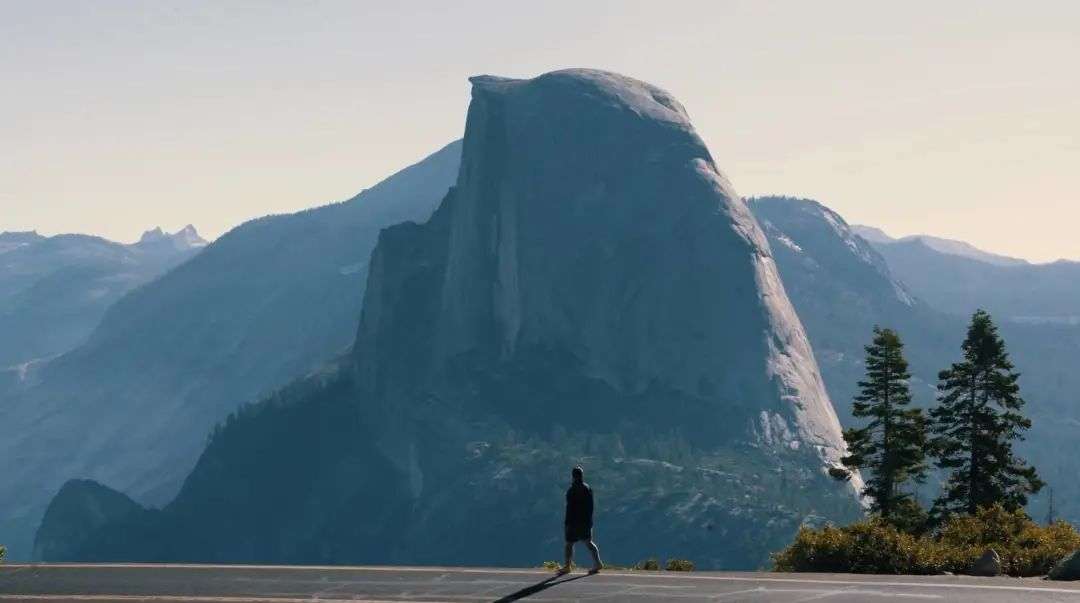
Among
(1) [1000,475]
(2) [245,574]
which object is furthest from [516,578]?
(1) [1000,475]

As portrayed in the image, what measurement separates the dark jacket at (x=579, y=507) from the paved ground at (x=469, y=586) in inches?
53.6

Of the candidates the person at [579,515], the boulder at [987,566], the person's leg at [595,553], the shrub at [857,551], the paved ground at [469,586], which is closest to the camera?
the paved ground at [469,586]

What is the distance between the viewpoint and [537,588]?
33.6 metres

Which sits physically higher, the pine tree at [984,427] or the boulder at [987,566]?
the pine tree at [984,427]

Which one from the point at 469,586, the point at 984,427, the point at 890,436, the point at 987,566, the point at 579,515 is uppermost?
the point at 984,427

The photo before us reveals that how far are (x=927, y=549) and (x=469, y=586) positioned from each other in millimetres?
11713

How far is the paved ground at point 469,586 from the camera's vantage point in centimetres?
3131

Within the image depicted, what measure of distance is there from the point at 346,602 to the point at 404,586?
2.60 meters

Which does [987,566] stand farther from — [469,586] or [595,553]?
[469,586]

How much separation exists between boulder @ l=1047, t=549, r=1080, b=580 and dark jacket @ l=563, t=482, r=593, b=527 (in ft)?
34.4

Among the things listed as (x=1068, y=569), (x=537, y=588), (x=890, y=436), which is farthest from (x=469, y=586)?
(x=890, y=436)

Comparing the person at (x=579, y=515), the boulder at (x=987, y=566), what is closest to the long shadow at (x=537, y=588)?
the person at (x=579, y=515)

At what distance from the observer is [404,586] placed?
1368 inches

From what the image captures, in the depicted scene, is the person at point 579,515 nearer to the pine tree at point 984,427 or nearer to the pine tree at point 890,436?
the pine tree at point 984,427
